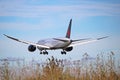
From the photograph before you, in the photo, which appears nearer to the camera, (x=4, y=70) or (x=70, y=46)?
(x=4, y=70)

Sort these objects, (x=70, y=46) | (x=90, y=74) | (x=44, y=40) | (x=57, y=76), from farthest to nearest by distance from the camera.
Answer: (x=44, y=40) < (x=70, y=46) < (x=90, y=74) < (x=57, y=76)

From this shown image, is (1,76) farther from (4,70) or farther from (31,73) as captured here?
(31,73)

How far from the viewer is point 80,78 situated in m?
4.21

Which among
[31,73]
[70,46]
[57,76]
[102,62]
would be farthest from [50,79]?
[70,46]

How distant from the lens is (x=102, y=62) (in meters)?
4.22

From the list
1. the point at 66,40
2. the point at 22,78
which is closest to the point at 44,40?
the point at 66,40

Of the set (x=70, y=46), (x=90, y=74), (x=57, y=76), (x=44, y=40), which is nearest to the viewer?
(x=57, y=76)

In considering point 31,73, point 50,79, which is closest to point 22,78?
point 31,73

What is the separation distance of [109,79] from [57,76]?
0.60 metres

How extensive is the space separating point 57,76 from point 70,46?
4.07 metres

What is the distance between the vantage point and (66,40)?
28.0 ft

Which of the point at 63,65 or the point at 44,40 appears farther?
the point at 44,40

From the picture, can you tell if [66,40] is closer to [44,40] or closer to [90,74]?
[44,40]

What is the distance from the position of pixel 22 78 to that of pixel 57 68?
0.53 meters
